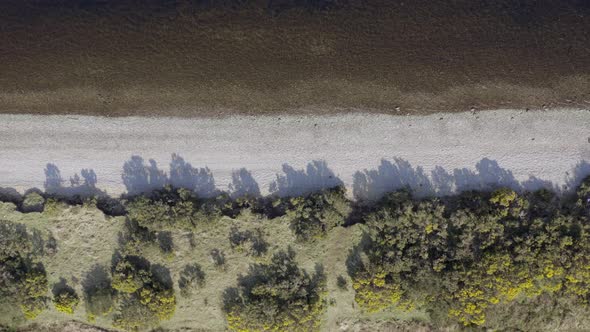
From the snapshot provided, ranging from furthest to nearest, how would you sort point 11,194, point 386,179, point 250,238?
1. point 11,194
2. point 386,179
3. point 250,238

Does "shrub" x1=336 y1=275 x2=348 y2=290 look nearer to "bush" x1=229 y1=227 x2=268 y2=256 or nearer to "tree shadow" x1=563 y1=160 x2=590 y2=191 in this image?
"bush" x1=229 y1=227 x2=268 y2=256

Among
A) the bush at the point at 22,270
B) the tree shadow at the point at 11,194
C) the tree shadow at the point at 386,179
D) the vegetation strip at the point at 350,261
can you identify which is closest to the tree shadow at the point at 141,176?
the vegetation strip at the point at 350,261

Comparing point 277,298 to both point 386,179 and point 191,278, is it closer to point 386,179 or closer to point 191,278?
point 191,278

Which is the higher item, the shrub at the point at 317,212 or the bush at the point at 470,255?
the shrub at the point at 317,212

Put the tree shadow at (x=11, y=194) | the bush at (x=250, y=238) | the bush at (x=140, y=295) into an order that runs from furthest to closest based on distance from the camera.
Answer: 1. the tree shadow at (x=11, y=194)
2. the bush at (x=250, y=238)
3. the bush at (x=140, y=295)

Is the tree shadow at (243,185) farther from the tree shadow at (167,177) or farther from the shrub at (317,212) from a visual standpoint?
the shrub at (317,212)

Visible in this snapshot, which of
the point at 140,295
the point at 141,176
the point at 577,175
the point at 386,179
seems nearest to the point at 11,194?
the point at 141,176

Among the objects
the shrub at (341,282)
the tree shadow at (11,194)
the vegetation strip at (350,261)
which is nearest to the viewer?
the vegetation strip at (350,261)

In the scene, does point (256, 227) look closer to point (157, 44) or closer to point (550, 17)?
point (157, 44)
